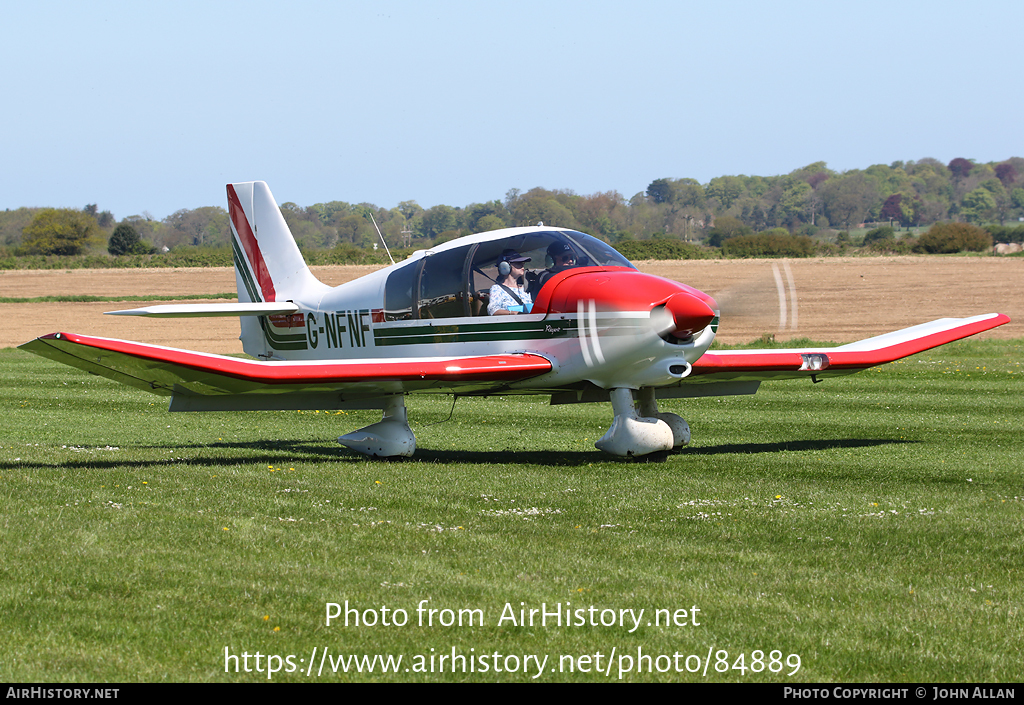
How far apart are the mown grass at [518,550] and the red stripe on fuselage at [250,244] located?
241 cm

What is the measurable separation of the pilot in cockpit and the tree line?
1327 inches

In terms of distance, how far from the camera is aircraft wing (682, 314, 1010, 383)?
1279 centimetres

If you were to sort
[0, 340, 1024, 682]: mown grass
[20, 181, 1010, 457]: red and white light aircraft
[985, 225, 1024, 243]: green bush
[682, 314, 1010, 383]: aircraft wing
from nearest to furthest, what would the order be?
[0, 340, 1024, 682]: mown grass, [20, 181, 1010, 457]: red and white light aircraft, [682, 314, 1010, 383]: aircraft wing, [985, 225, 1024, 243]: green bush

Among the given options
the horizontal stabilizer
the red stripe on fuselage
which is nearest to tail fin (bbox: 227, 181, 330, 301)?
the red stripe on fuselage

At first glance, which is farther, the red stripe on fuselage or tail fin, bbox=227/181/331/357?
the red stripe on fuselage

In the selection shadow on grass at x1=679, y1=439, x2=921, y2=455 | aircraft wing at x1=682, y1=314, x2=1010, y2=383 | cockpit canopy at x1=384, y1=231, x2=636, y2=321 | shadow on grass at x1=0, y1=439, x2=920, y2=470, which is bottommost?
shadow on grass at x1=679, y1=439, x2=921, y2=455

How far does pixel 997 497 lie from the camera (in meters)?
9.48

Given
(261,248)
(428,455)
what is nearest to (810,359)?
(428,455)

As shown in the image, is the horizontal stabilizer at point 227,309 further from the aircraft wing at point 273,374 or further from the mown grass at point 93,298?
the mown grass at point 93,298

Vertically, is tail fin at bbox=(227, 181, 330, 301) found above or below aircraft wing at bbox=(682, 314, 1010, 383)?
above

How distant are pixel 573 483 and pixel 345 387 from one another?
292cm

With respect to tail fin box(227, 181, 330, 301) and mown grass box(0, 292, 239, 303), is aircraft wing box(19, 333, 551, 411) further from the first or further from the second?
mown grass box(0, 292, 239, 303)

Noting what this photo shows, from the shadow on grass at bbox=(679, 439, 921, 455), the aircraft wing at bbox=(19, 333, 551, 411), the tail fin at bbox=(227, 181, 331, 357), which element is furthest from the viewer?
the tail fin at bbox=(227, 181, 331, 357)

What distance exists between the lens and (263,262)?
51.4 ft
